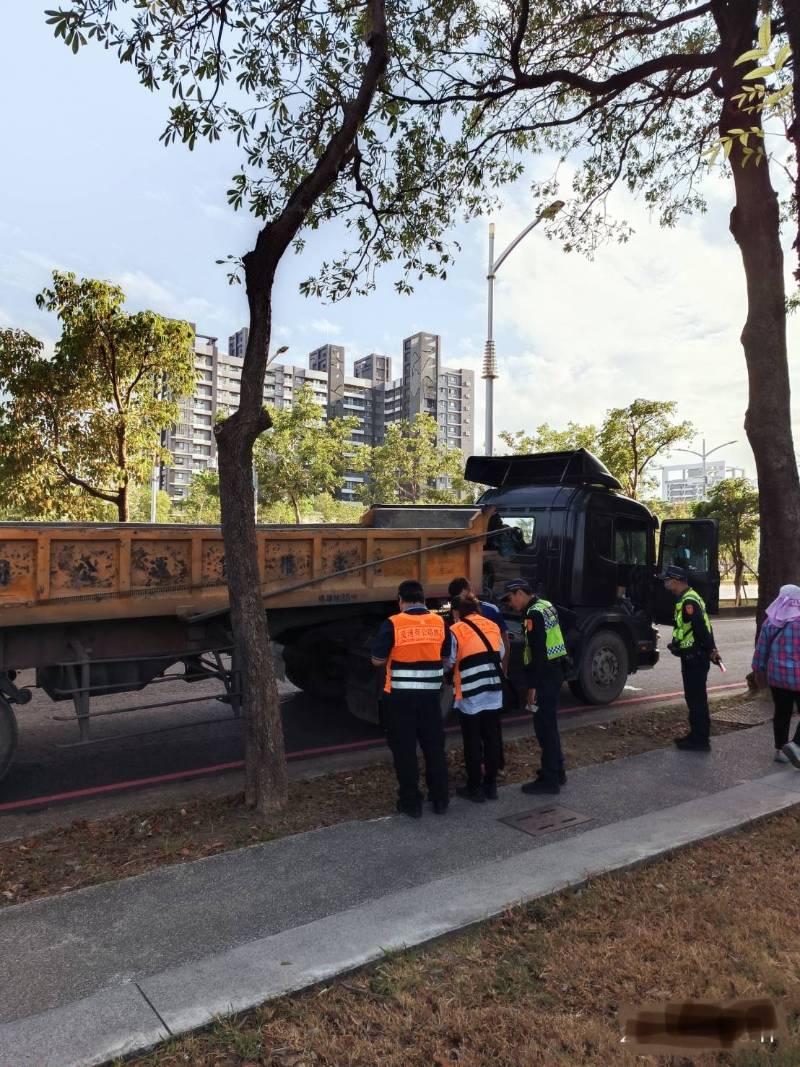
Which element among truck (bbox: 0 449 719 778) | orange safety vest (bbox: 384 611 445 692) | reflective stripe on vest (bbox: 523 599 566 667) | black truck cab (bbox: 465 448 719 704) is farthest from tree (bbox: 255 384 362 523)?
orange safety vest (bbox: 384 611 445 692)

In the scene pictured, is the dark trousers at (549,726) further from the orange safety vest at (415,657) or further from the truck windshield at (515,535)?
the truck windshield at (515,535)

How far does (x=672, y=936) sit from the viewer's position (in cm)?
376

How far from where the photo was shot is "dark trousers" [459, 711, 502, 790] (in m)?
5.86

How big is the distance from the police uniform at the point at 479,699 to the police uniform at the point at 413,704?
372 millimetres

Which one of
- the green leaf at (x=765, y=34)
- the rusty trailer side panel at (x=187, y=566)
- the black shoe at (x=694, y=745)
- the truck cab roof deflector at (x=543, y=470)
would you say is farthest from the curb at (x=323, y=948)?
the truck cab roof deflector at (x=543, y=470)

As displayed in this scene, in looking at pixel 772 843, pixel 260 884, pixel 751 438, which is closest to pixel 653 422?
pixel 751 438

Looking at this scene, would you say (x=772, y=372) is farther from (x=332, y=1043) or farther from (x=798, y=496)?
(x=332, y=1043)

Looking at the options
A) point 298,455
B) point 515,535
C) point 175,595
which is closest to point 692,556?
point 515,535

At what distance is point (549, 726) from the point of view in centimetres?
604

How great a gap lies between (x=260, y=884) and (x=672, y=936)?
88.7 inches

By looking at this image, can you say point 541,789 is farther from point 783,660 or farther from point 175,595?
point 175,595

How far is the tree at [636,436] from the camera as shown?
25.5 m

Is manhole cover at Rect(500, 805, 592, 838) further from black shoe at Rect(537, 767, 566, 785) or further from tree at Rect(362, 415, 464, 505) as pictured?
tree at Rect(362, 415, 464, 505)

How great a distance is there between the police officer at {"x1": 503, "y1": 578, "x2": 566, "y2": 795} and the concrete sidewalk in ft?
0.58
